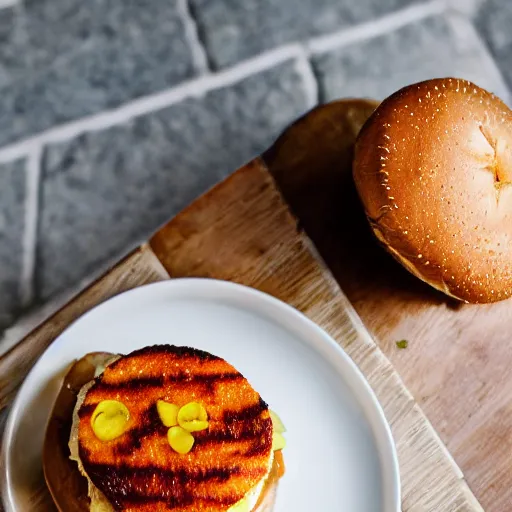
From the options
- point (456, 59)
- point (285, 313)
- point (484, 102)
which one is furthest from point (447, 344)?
point (456, 59)

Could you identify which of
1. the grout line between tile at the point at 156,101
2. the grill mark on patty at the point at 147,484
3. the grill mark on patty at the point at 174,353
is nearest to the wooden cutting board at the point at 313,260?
the grill mark on patty at the point at 174,353

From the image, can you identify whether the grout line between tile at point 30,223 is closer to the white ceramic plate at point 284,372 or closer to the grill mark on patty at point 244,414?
the white ceramic plate at point 284,372

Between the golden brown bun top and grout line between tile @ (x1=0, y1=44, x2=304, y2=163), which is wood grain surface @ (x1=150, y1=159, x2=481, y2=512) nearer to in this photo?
the golden brown bun top

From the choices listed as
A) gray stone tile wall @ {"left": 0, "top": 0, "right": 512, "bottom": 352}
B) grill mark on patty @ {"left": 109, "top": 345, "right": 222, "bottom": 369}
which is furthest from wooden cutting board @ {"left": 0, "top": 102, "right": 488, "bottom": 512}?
gray stone tile wall @ {"left": 0, "top": 0, "right": 512, "bottom": 352}

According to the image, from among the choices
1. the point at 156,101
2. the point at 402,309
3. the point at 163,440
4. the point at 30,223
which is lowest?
the point at 402,309

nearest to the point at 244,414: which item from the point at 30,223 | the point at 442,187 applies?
the point at 442,187

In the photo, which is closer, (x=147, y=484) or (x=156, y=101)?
(x=147, y=484)

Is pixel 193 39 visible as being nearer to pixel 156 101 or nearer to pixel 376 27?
pixel 156 101
